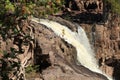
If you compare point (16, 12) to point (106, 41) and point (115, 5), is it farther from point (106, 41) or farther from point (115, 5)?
point (115, 5)

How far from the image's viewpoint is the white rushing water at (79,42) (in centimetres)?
2550

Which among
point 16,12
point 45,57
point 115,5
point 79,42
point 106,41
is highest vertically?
point 16,12

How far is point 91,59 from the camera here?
2705cm

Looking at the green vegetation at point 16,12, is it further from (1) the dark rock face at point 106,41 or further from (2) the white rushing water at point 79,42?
(1) the dark rock face at point 106,41

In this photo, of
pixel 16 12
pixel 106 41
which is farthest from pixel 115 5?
pixel 16 12

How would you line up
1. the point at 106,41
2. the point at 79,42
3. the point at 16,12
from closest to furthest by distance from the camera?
the point at 16,12, the point at 79,42, the point at 106,41

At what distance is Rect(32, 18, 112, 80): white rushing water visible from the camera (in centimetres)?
2550

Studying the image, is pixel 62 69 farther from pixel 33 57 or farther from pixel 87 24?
pixel 87 24

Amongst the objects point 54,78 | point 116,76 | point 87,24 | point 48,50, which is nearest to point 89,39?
point 87,24

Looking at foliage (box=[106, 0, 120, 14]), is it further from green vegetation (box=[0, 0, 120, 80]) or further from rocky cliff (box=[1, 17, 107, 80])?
green vegetation (box=[0, 0, 120, 80])

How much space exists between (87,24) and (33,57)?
14.5 metres

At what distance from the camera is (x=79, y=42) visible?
27641mm

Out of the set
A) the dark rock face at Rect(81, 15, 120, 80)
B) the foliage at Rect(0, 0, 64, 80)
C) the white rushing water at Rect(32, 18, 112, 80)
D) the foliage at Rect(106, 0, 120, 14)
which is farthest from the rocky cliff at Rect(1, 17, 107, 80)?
the foliage at Rect(106, 0, 120, 14)

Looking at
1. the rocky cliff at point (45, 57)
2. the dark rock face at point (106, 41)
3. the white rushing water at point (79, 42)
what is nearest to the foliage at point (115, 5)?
the dark rock face at point (106, 41)
